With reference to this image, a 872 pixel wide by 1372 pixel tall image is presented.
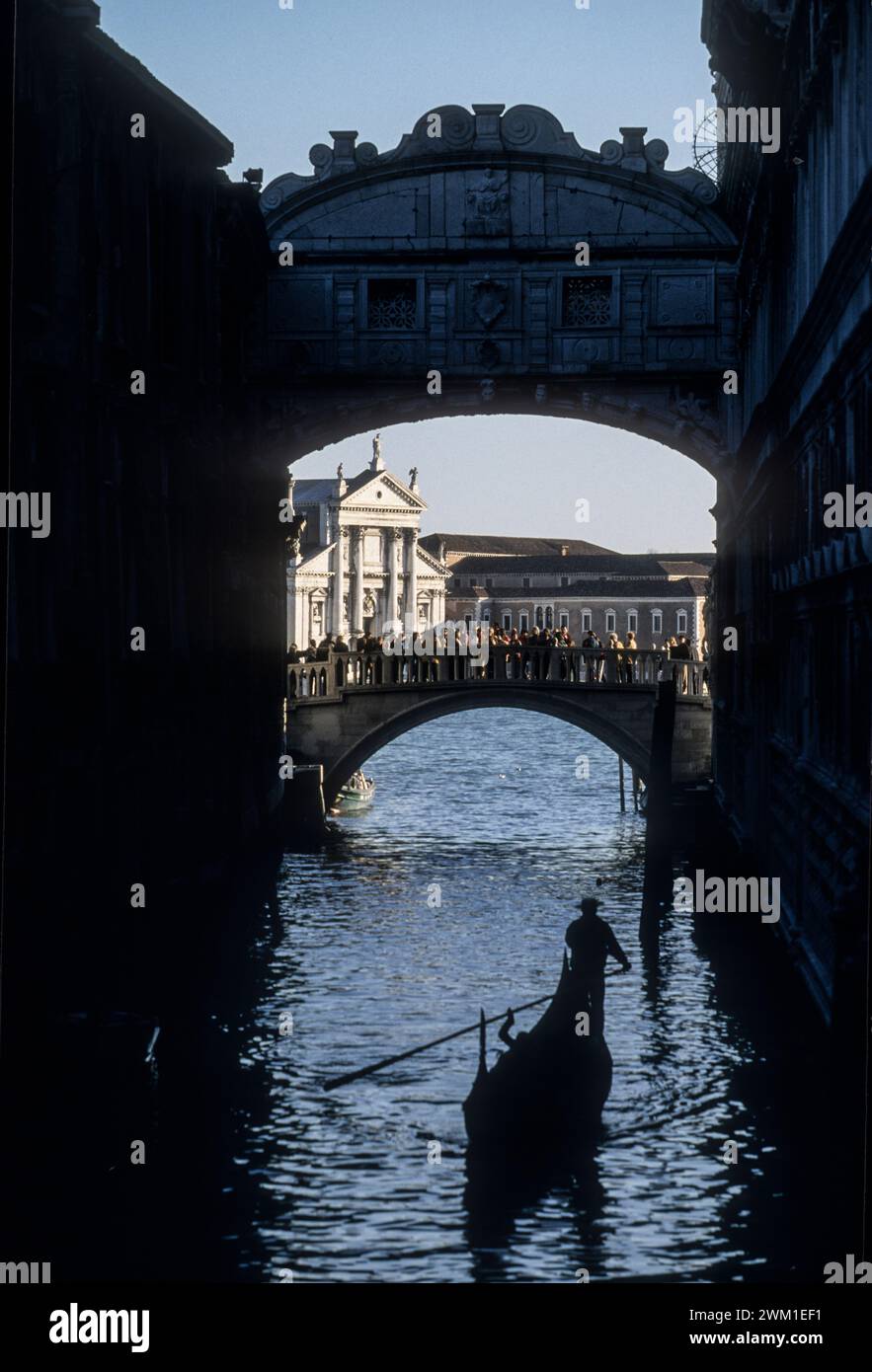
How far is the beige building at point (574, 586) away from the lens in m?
33.1

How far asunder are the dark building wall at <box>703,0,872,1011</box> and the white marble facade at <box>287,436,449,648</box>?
36.7m

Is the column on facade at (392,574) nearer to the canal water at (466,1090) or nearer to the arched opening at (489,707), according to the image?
the arched opening at (489,707)

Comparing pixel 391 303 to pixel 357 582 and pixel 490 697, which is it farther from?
pixel 357 582

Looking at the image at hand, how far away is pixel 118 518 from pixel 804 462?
554 centimetres

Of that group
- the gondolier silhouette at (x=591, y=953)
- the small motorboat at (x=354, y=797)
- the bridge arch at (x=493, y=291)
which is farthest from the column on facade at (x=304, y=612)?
the gondolier silhouette at (x=591, y=953)

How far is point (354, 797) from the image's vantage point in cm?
3350

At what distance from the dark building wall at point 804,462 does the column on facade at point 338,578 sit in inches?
1538

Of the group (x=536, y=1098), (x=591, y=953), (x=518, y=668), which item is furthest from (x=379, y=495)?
(x=536, y=1098)

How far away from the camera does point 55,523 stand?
12.6m

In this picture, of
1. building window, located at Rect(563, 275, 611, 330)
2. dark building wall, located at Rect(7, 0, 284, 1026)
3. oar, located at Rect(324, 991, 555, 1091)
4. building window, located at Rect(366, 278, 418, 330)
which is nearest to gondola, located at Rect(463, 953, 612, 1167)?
oar, located at Rect(324, 991, 555, 1091)

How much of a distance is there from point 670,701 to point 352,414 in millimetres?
6694
